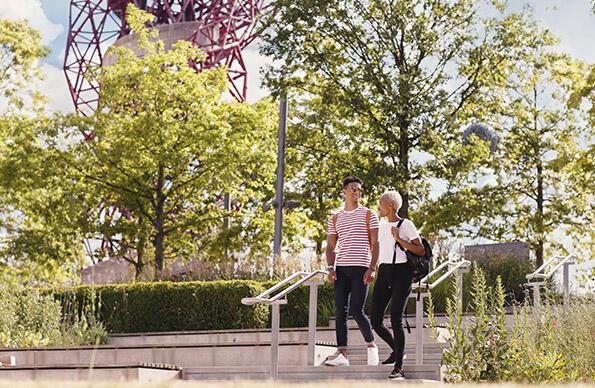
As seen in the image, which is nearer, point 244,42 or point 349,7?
point 349,7

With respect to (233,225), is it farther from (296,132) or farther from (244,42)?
(244,42)

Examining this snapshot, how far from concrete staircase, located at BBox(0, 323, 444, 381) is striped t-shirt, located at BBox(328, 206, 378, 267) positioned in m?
1.17

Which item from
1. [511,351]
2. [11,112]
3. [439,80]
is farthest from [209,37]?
[511,351]

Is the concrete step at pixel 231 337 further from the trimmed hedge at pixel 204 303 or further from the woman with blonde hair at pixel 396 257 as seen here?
the woman with blonde hair at pixel 396 257

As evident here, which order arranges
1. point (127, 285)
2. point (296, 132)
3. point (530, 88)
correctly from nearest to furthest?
point (127, 285) < point (296, 132) < point (530, 88)

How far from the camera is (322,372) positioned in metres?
11.2

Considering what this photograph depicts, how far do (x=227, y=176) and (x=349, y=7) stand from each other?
5.46 metres

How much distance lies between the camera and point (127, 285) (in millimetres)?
18688

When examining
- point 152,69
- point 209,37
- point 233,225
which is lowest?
point 233,225

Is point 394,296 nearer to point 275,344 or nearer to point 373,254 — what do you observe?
point 373,254

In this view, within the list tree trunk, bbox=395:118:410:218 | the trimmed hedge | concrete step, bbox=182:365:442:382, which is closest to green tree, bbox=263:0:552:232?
tree trunk, bbox=395:118:410:218

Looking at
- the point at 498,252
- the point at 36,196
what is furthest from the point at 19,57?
the point at 498,252

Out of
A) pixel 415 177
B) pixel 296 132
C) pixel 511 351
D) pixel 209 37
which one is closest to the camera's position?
pixel 511 351

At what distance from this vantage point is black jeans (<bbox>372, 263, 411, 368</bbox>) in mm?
9703
